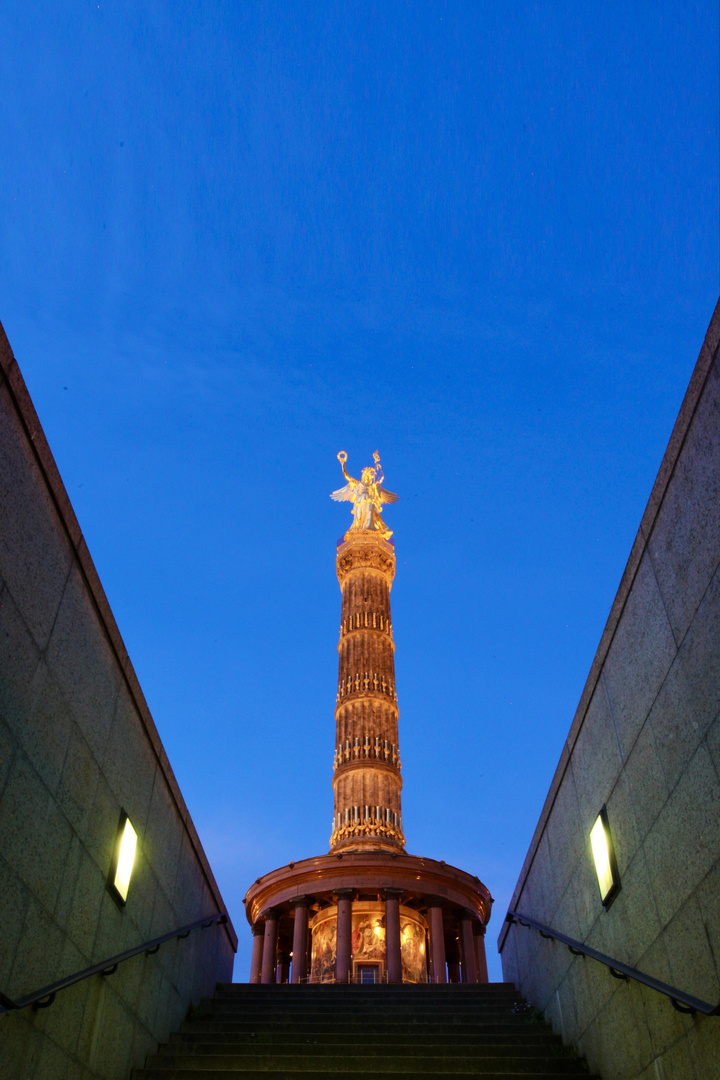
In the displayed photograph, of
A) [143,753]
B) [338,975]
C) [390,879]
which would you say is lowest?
[143,753]

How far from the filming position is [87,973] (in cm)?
718

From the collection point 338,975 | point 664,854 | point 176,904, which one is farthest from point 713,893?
point 338,975

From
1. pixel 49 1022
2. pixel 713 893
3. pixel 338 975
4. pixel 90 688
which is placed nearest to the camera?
pixel 713 893

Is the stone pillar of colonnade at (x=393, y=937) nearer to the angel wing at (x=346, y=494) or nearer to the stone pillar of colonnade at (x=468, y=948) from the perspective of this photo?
the stone pillar of colonnade at (x=468, y=948)

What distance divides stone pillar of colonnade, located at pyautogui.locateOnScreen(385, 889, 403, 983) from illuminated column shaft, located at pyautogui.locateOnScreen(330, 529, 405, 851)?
7.46 ft

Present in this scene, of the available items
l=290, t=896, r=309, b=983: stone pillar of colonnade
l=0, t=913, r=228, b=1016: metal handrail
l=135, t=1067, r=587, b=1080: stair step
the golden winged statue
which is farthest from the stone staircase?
the golden winged statue

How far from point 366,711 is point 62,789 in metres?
23.0

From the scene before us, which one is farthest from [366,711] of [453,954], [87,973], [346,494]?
[87,973]

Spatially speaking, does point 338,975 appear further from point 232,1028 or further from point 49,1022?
point 49,1022

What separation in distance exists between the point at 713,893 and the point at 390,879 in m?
18.3

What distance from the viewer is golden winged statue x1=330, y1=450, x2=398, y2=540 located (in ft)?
123

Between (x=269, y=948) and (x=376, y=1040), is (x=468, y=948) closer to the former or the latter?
(x=269, y=948)

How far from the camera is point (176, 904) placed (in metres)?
10.8

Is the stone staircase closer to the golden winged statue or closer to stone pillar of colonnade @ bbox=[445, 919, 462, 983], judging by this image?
stone pillar of colonnade @ bbox=[445, 919, 462, 983]
